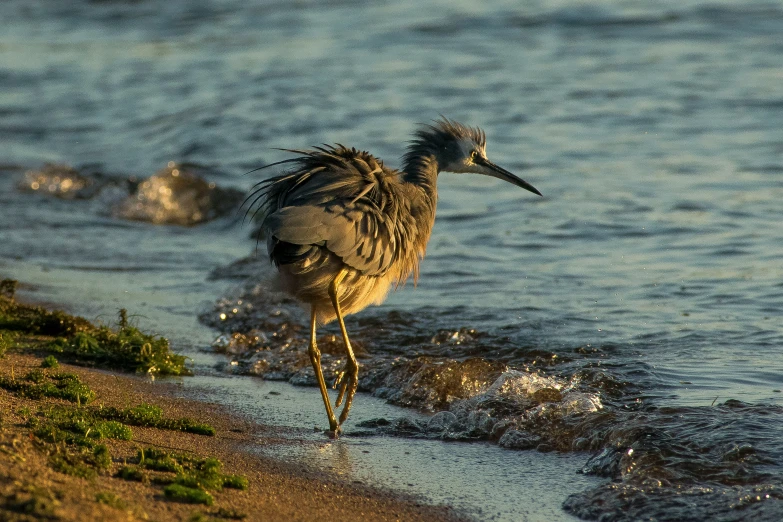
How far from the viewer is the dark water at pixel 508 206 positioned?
6.46 m

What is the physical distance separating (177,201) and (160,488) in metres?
8.77

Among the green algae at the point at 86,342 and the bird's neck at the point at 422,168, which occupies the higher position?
the bird's neck at the point at 422,168

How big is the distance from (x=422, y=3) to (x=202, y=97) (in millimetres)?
7283

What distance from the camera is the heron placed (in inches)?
243

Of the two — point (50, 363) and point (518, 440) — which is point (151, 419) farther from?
point (518, 440)

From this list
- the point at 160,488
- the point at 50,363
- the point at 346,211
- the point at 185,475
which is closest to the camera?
the point at 160,488

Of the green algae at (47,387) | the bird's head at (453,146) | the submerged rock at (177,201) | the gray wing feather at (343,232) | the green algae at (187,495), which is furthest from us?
the submerged rock at (177,201)

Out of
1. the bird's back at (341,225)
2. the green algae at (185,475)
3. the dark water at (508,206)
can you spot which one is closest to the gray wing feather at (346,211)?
the bird's back at (341,225)

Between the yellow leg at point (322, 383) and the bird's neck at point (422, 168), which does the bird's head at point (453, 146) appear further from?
the yellow leg at point (322, 383)

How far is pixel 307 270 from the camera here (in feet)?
20.6

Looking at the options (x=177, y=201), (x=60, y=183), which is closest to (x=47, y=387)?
(x=177, y=201)

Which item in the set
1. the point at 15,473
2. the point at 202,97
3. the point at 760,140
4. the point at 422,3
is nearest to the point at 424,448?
the point at 15,473

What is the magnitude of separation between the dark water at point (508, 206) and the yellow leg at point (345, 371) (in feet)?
0.64

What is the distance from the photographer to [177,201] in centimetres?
1307
